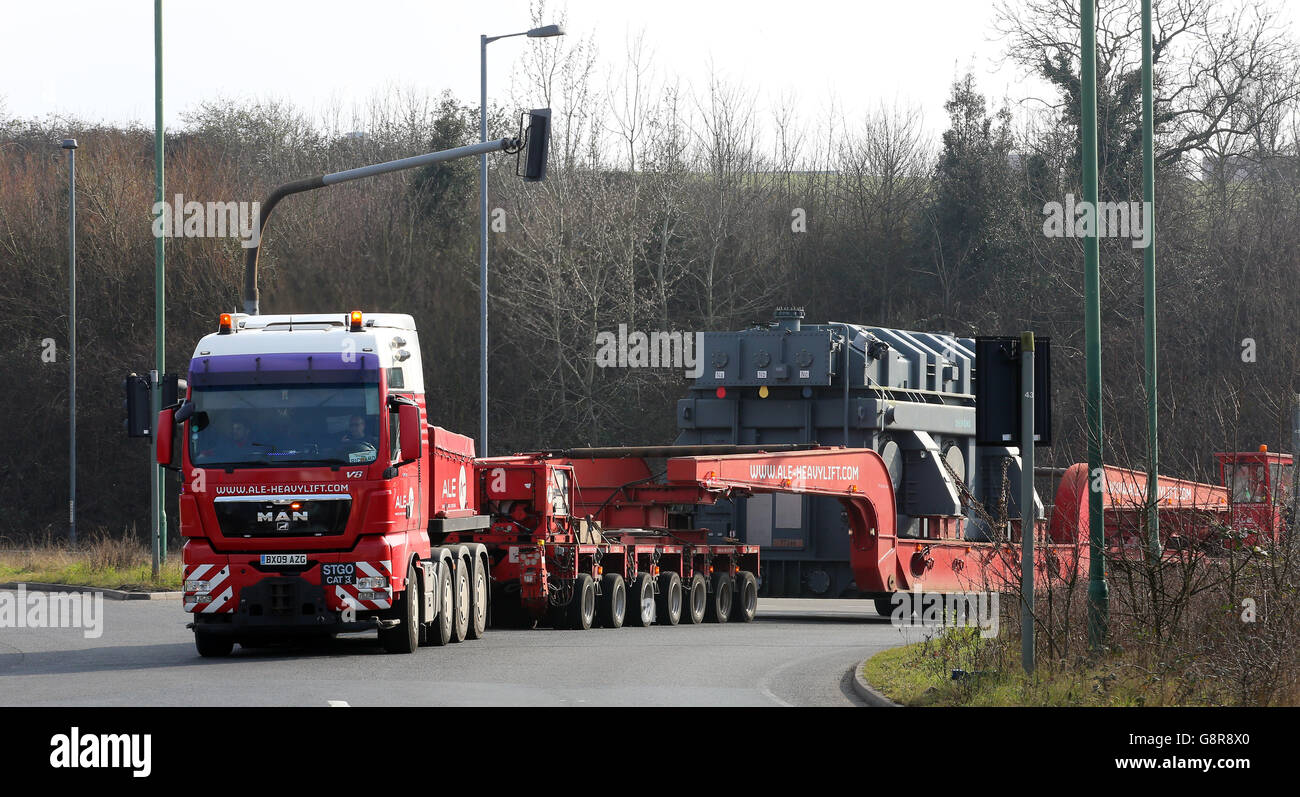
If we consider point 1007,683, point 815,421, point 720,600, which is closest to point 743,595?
point 720,600

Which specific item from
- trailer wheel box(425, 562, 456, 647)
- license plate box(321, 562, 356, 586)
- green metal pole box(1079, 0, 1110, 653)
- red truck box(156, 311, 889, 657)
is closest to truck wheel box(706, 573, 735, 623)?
red truck box(156, 311, 889, 657)

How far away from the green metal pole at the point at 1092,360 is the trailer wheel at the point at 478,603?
813cm

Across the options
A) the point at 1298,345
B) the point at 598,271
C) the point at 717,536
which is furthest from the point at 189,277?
the point at 1298,345

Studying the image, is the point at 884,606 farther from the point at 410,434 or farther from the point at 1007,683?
the point at 1007,683

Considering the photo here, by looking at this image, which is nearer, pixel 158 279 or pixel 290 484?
pixel 290 484

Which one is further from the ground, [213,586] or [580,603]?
[213,586]

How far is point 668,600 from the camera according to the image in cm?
2308

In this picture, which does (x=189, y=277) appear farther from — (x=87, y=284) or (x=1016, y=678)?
(x=1016, y=678)

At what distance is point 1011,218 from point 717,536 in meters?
28.8

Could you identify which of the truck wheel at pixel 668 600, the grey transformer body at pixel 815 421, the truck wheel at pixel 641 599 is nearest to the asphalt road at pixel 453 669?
the truck wheel at pixel 641 599

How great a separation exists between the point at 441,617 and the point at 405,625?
1.23 metres

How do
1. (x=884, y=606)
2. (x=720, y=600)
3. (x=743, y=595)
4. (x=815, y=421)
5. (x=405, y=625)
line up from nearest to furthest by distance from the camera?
1. (x=405, y=625)
2. (x=720, y=600)
3. (x=743, y=595)
4. (x=884, y=606)
5. (x=815, y=421)

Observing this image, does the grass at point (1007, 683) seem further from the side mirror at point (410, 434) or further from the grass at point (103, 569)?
the grass at point (103, 569)

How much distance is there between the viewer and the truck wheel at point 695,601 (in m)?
23.8
